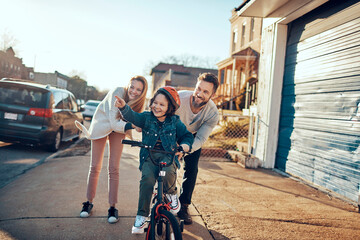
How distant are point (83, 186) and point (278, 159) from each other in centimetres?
453

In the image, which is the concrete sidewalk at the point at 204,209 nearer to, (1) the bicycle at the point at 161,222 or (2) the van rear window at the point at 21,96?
(1) the bicycle at the point at 161,222

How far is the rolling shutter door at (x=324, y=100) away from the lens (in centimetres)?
450

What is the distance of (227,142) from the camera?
9.45 meters

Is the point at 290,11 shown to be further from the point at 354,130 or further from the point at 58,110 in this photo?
the point at 58,110

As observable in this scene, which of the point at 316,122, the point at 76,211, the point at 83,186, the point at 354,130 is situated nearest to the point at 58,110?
the point at 83,186

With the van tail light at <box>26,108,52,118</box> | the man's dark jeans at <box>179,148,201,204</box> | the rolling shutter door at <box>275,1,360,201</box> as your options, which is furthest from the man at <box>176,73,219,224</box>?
the van tail light at <box>26,108,52,118</box>

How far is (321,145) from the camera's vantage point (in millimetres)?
5133

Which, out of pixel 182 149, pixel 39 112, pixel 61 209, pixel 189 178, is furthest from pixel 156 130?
pixel 39 112

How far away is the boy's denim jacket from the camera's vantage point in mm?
2662

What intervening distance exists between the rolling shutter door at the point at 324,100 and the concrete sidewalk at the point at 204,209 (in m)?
0.46

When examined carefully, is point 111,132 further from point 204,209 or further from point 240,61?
point 240,61

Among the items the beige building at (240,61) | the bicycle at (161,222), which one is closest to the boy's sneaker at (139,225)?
the bicycle at (161,222)

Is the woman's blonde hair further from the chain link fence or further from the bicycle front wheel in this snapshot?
the chain link fence

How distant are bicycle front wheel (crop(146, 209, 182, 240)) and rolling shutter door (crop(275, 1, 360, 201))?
358cm
